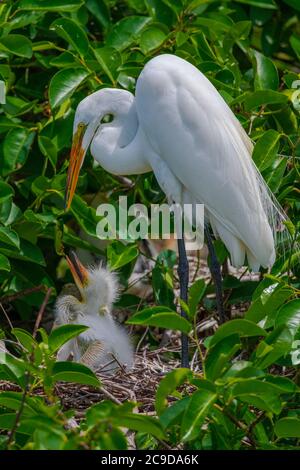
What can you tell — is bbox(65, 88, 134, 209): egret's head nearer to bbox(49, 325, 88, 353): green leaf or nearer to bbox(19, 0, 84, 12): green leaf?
bbox(19, 0, 84, 12): green leaf

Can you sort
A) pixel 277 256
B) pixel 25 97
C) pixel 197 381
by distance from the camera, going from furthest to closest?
pixel 25 97, pixel 277 256, pixel 197 381

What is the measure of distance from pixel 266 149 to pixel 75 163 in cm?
53

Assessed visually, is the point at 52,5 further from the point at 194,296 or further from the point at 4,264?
the point at 194,296

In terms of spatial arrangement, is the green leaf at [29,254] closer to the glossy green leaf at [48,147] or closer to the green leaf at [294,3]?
the glossy green leaf at [48,147]

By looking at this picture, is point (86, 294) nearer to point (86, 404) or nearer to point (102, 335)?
point (102, 335)

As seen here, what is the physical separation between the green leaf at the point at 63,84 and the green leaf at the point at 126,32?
20 cm

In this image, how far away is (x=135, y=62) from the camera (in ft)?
10.5

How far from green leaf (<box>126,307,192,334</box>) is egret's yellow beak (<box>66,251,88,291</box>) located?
3.18 feet

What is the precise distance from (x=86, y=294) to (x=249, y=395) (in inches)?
43.2

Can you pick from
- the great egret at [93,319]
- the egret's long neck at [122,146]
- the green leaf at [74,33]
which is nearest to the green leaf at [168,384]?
the great egret at [93,319]

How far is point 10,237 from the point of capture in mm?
2939

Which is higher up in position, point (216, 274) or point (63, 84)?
point (63, 84)

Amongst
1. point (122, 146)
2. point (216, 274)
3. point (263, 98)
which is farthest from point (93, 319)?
point (263, 98)

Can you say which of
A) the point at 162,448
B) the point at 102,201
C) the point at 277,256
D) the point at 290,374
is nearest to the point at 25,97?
the point at 102,201
